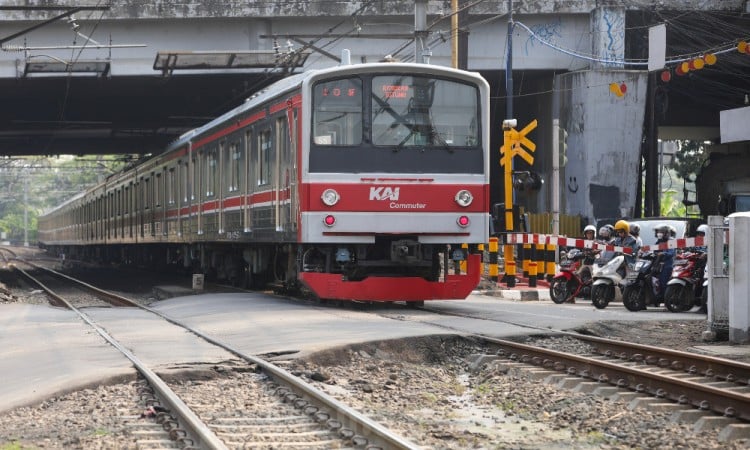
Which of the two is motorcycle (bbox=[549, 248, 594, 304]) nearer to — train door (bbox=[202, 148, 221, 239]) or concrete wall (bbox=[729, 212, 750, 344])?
train door (bbox=[202, 148, 221, 239])

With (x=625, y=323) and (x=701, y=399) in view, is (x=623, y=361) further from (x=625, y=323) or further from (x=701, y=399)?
(x=625, y=323)

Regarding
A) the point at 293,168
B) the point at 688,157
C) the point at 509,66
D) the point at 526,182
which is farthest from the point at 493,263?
the point at 688,157

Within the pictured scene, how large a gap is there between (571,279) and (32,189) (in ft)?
360

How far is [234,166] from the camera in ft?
62.5

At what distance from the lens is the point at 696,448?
21.0 ft

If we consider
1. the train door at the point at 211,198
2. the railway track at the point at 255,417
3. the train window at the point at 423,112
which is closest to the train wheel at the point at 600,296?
the train window at the point at 423,112

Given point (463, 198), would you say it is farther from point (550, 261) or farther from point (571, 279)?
point (550, 261)

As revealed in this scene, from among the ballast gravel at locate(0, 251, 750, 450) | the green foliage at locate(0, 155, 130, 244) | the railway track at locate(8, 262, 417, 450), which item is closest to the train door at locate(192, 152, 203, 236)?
the ballast gravel at locate(0, 251, 750, 450)

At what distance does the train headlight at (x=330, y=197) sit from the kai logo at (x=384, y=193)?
1.53ft

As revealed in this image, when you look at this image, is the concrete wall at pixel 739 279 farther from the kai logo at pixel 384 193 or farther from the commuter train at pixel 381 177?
the kai logo at pixel 384 193

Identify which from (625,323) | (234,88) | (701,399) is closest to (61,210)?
(234,88)

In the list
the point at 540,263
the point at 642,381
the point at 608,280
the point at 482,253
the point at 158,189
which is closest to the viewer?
the point at 642,381

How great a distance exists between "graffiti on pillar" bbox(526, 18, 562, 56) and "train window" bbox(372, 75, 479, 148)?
43.9ft

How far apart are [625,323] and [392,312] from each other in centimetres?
313
